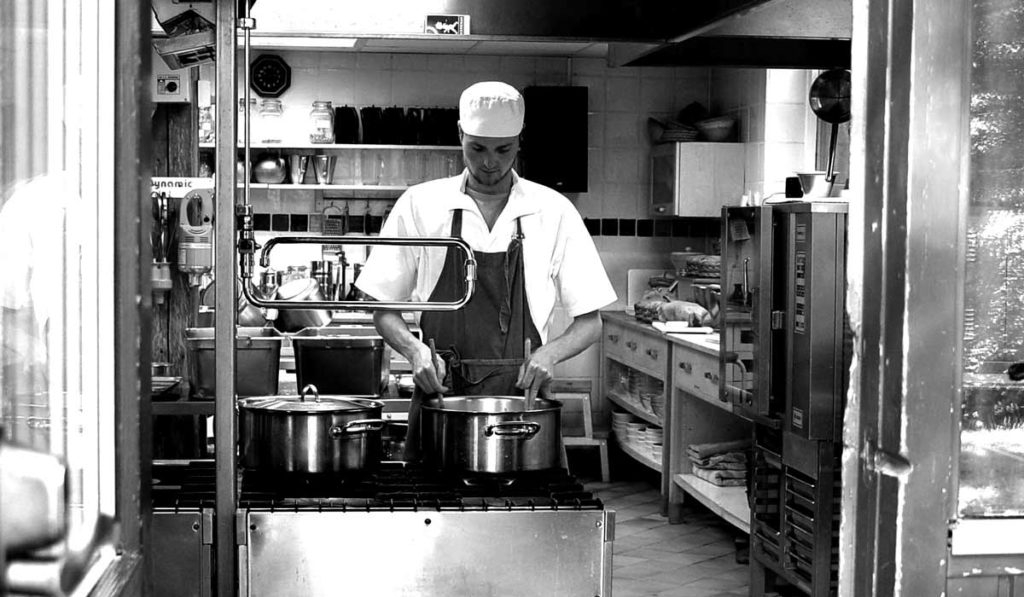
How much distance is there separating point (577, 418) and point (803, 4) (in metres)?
5.64

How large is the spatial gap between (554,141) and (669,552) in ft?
10.8

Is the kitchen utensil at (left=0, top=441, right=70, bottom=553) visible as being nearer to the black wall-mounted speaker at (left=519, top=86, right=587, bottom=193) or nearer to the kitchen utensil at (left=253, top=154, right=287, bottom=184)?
the kitchen utensil at (left=253, top=154, right=287, bottom=184)

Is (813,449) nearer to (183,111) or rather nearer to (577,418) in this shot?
(183,111)

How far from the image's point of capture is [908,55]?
67.2 inches

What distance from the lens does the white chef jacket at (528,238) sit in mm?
4078

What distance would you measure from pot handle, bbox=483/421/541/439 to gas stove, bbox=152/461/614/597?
0.48ft

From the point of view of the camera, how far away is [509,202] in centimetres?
414

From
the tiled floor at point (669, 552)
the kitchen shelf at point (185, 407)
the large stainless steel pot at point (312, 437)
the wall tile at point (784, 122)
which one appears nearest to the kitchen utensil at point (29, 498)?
the large stainless steel pot at point (312, 437)

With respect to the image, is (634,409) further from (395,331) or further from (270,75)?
(395,331)

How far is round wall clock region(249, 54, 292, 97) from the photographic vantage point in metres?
8.63

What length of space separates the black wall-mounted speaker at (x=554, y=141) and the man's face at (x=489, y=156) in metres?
4.55

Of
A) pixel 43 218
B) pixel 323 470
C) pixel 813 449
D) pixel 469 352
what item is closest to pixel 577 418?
pixel 813 449

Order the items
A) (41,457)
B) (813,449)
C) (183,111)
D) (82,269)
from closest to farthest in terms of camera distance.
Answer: (41,457)
(82,269)
(813,449)
(183,111)

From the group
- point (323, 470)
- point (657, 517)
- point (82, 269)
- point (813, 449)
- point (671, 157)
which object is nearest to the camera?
point (82, 269)
